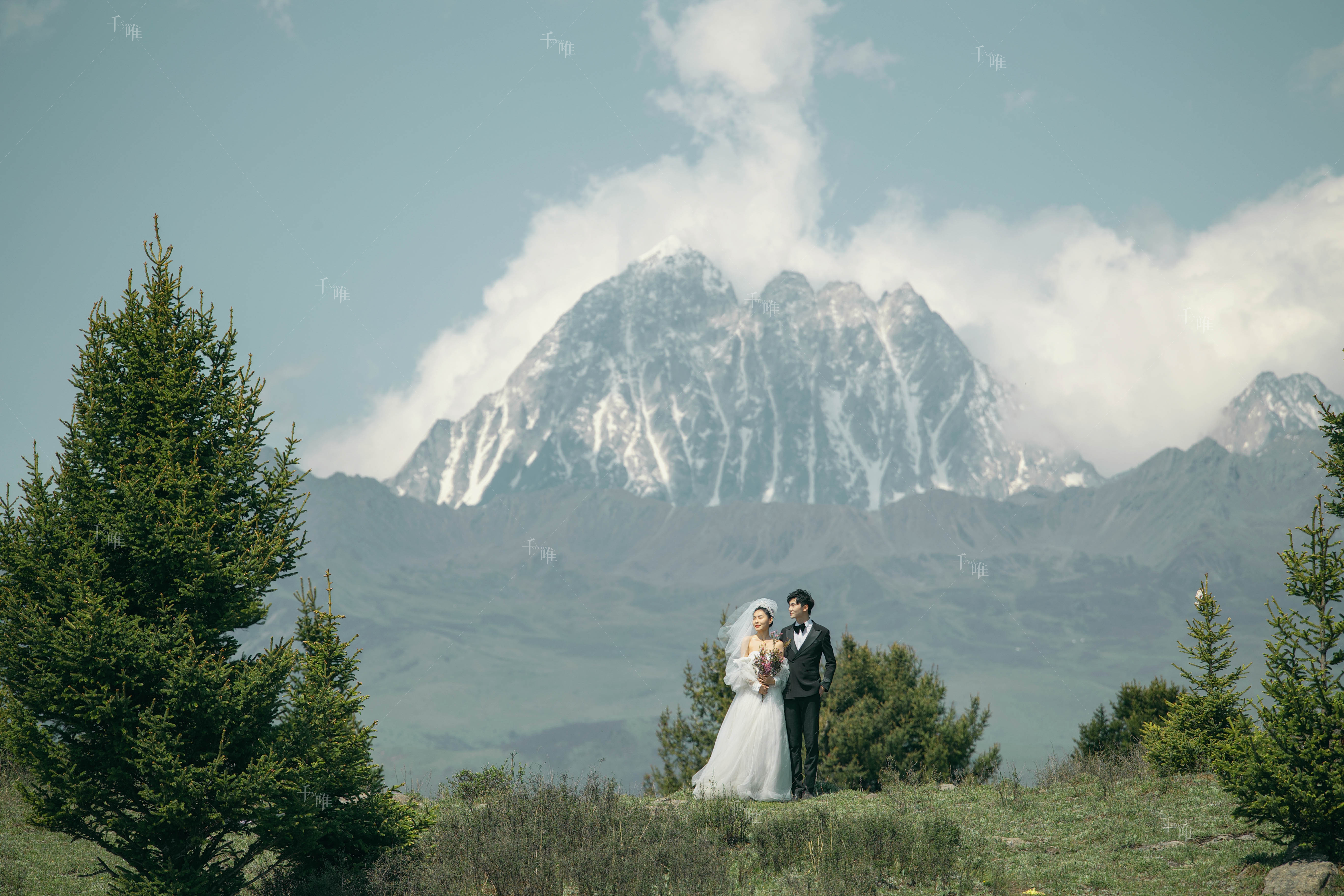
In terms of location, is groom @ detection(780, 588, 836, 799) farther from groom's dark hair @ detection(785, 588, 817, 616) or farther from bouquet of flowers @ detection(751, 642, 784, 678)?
bouquet of flowers @ detection(751, 642, 784, 678)

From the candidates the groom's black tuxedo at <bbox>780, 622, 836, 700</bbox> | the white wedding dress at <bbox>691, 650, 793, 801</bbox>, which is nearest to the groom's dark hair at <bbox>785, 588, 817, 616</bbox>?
the groom's black tuxedo at <bbox>780, 622, 836, 700</bbox>

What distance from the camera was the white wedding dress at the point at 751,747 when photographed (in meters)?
15.4

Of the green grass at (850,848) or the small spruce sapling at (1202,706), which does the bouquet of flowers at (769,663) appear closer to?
the green grass at (850,848)

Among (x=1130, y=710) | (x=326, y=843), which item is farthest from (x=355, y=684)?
(x=1130, y=710)

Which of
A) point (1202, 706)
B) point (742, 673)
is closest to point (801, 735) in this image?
point (742, 673)

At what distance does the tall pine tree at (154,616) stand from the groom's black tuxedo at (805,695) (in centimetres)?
762

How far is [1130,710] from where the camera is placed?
29297mm

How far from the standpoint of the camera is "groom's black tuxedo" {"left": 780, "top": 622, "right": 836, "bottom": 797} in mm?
15656

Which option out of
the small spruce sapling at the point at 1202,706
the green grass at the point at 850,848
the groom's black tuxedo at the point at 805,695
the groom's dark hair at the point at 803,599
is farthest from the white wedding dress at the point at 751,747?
the small spruce sapling at the point at 1202,706

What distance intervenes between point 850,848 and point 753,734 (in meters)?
4.27

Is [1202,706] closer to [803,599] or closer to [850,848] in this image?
[803,599]

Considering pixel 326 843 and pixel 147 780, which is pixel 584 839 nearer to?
pixel 326 843

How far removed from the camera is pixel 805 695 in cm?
1571

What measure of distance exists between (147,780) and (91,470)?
3075mm
